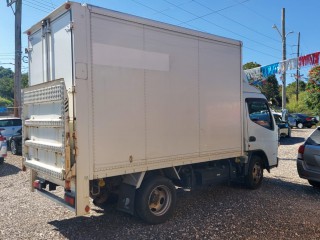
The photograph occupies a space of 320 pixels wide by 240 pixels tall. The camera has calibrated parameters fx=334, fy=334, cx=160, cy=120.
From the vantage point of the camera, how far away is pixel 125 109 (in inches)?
208

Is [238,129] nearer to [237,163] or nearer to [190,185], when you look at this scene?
[237,163]

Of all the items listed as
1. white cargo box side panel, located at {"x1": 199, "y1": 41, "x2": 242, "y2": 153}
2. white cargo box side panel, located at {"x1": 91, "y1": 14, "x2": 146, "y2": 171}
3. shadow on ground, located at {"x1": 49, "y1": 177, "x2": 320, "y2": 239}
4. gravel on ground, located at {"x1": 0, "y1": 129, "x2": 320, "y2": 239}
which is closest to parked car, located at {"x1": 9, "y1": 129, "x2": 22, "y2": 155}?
gravel on ground, located at {"x1": 0, "y1": 129, "x2": 320, "y2": 239}

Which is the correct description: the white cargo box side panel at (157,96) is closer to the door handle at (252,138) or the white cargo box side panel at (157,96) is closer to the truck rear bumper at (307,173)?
the door handle at (252,138)

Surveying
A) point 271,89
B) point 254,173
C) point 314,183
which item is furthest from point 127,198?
point 271,89

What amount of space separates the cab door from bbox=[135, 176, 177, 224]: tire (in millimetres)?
→ 2656

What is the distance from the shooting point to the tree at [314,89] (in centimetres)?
2490

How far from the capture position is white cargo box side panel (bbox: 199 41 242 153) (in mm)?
6586

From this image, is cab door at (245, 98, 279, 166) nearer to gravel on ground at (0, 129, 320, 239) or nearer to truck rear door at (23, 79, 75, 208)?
gravel on ground at (0, 129, 320, 239)

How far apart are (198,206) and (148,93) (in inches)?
104

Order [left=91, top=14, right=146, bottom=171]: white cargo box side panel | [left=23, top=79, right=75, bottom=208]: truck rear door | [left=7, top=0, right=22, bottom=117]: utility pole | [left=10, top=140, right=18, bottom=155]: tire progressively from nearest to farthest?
[left=23, top=79, right=75, bottom=208]: truck rear door
[left=91, top=14, right=146, bottom=171]: white cargo box side panel
[left=10, top=140, right=18, bottom=155]: tire
[left=7, top=0, right=22, bottom=117]: utility pole

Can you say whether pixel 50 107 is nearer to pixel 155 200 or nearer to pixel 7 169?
pixel 155 200

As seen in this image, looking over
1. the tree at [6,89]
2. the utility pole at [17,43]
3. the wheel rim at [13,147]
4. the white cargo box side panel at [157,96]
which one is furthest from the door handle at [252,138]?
the tree at [6,89]

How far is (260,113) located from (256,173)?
1503mm

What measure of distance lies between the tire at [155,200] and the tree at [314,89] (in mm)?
22303
